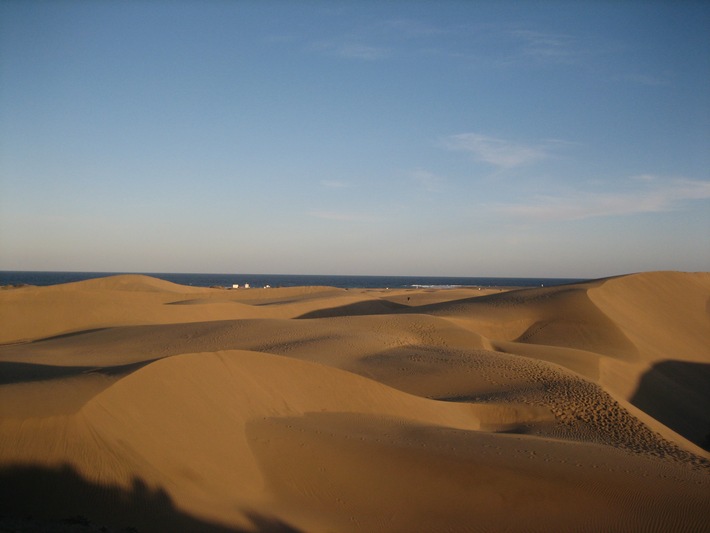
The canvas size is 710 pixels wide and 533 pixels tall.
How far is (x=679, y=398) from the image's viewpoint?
2077 centimetres

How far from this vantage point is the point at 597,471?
27.9 feet

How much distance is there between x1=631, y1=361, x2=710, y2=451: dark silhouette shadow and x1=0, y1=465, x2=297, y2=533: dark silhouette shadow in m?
15.7

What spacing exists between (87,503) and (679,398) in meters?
20.4

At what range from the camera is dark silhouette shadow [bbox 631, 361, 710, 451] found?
60.4ft

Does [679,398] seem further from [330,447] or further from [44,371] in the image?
[44,371]

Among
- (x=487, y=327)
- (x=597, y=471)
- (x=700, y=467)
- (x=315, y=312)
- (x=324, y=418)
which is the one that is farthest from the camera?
(x=315, y=312)

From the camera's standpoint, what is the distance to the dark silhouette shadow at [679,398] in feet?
60.4

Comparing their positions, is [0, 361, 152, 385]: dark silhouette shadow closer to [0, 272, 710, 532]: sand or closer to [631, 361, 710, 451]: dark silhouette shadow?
[0, 272, 710, 532]: sand

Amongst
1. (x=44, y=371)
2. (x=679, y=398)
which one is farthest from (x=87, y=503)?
(x=679, y=398)

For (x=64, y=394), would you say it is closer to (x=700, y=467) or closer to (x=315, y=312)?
(x=700, y=467)

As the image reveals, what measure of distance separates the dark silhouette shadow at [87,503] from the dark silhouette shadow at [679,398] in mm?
15653

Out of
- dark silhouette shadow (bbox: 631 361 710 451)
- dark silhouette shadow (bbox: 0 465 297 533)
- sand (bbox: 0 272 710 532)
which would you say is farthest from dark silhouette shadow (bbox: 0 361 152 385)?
dark silhouette shadow (bbox: 631 361 710 451)

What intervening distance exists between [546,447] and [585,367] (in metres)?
11.3

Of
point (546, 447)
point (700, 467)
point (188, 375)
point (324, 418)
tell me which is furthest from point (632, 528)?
point (188, 375)
